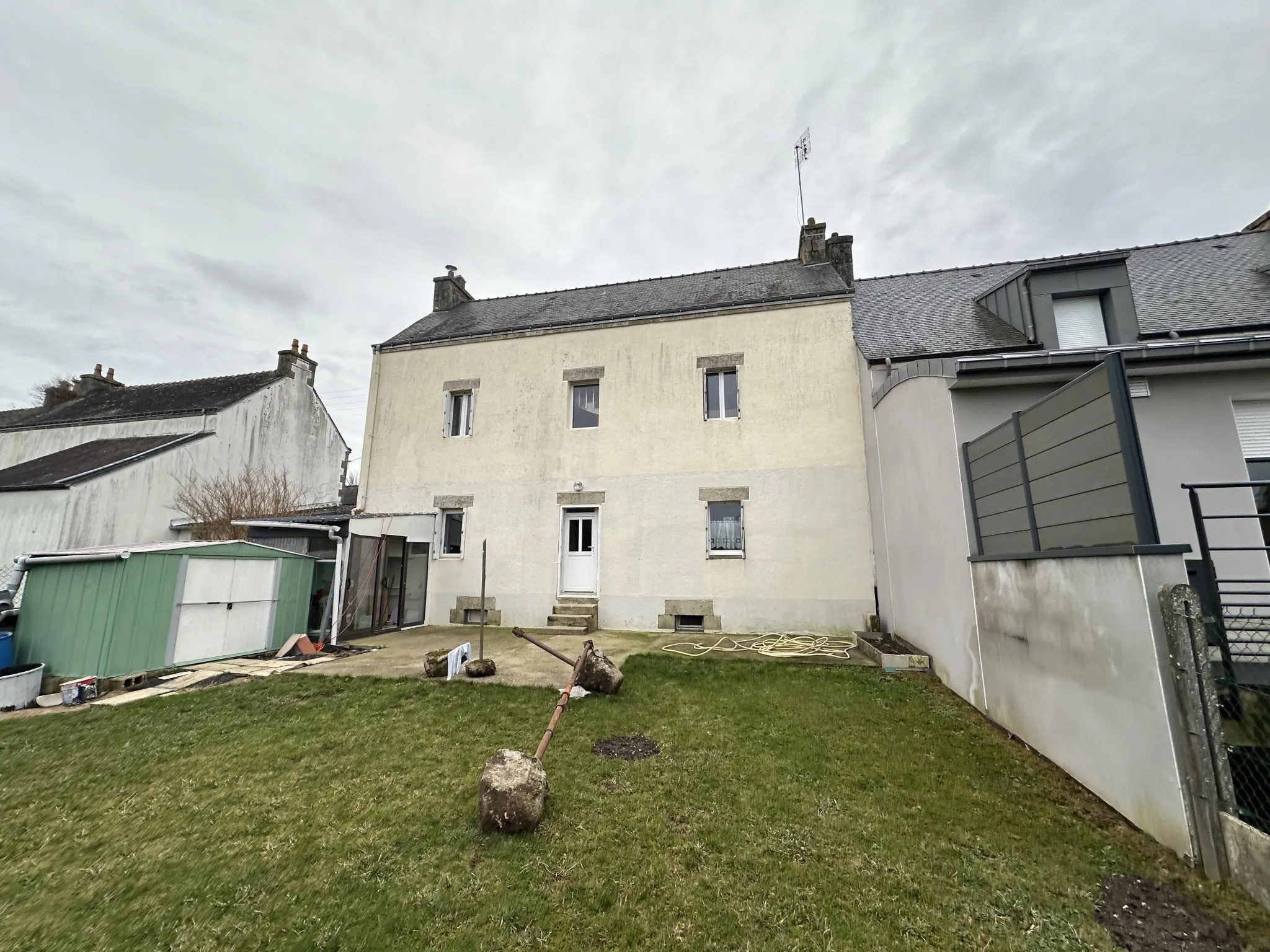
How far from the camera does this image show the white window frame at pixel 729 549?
10.3 m

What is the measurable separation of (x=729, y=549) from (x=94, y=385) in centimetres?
2668

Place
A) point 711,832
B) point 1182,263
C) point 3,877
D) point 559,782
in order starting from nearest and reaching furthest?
point 3,877 → point 711,832 → point 559,782 → point 1182,263

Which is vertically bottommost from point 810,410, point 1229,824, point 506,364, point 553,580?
point 1229,824

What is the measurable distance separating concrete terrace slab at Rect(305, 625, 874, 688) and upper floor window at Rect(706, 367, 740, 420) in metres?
4.82

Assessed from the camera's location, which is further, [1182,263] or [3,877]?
[1182,263]

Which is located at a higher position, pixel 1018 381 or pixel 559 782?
pixel 1018 381

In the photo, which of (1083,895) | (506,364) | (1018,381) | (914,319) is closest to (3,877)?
(1083,895)

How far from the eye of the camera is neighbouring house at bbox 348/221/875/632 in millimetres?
10141

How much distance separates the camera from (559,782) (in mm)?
3789

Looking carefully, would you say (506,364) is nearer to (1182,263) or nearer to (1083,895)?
(1083,895)

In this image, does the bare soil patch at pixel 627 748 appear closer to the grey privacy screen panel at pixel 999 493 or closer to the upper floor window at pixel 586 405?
the grey privacy screen panel at pixel 999 493

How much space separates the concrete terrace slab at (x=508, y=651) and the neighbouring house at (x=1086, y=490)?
106 inches

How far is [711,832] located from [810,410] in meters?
8.84

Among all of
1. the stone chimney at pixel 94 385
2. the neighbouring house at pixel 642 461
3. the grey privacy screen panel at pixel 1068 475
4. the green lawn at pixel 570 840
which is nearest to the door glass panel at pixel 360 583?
the neighbouring house at pixel 642 461
